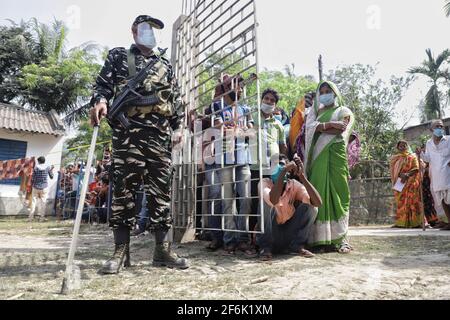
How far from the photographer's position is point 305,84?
2295 cm

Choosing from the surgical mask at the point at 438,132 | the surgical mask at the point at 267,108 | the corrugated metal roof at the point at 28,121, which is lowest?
the surgical mask at the point at 267,108

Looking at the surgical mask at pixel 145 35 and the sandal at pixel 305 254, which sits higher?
the surgical mask at pixel 145 35

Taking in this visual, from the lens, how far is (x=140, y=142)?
114 inches

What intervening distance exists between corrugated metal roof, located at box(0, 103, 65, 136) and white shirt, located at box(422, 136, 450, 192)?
12671mm

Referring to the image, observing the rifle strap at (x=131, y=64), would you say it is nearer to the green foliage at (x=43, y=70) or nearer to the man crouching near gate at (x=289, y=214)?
the man crouching near gate at (x=289, y=214)

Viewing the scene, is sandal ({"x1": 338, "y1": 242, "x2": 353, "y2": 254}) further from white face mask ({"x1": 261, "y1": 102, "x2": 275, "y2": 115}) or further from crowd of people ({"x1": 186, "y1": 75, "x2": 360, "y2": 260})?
white face mask ({"x1": 261, "y1": 102, "x2": 275, "y2": 115})

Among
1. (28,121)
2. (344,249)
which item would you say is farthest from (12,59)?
(344,249)

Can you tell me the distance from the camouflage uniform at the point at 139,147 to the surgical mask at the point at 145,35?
0.10 meters

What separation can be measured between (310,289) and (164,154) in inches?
63.0

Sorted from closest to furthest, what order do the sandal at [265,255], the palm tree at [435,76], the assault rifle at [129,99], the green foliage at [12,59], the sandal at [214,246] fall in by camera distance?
1. the assault rifle at [129,99]
2. the sandal at [265,255]
3. the sandal at [214,246]
4. the green foliage at [12,59]
5. the palm tree at [435,76]

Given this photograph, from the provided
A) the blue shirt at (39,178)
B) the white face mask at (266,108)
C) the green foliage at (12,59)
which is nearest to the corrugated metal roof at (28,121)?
the blue shirt at (39,178)

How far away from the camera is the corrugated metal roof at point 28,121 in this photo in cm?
1283

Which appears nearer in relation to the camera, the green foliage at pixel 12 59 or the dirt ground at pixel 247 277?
the dirt ground at pixel 247 277

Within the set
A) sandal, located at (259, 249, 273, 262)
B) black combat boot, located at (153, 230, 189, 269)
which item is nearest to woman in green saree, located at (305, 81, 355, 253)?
sandal, located at (259, 249, 273, 262)
